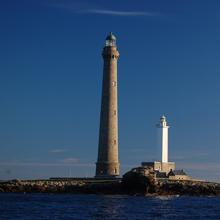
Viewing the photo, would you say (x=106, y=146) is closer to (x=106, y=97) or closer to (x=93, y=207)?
(x=106, y=97)

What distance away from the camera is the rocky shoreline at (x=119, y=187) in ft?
210

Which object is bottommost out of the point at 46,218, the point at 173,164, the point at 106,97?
the point at 46,218

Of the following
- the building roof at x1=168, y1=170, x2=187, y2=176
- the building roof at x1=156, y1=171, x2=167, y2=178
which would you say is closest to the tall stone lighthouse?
the building roof at x1=156, y1=171, x2=167, y2=178

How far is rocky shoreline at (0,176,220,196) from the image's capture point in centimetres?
6412

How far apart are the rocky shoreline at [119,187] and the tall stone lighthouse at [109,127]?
2.10 metres

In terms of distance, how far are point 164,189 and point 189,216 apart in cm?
2479

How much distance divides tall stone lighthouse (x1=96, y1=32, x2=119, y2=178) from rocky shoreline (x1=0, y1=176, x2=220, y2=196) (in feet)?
6.88

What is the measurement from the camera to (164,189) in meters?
66.2

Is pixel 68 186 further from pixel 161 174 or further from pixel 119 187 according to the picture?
pixel 161 174

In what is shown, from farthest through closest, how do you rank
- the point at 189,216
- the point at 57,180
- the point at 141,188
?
1. the point at 57,180
2. the point at 141,188
3. the point at 189,216

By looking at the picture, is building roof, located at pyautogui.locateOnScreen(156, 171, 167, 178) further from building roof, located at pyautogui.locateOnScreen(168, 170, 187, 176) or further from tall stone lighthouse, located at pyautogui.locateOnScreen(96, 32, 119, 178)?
tall stone lighthouse, located at pyautogui.locateOnScreen(96, 32, 119, 178)

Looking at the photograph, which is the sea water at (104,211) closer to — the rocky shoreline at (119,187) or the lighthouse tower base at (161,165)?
the rocky shoreline at (119,187)

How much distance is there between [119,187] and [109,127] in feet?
24.6

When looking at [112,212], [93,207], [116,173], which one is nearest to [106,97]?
Answer: [116,173]
